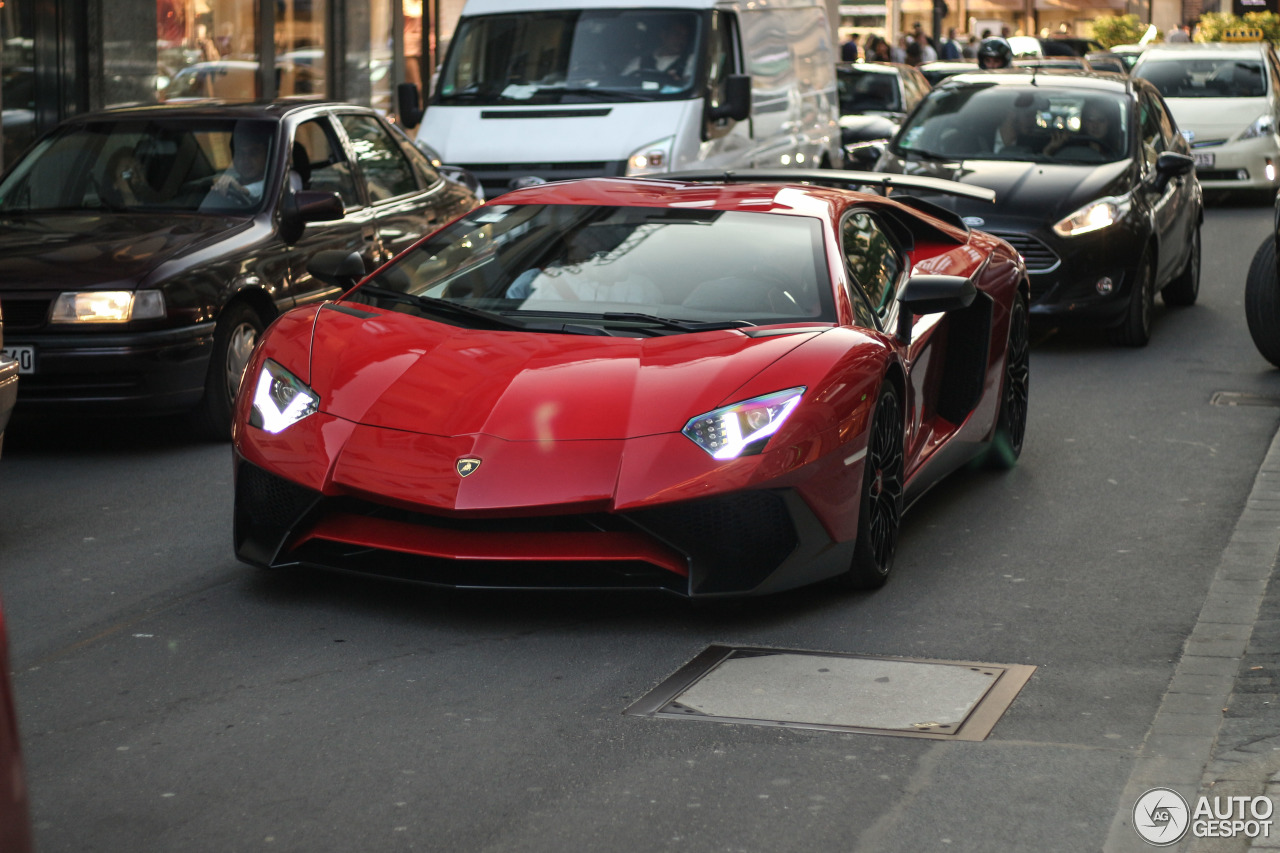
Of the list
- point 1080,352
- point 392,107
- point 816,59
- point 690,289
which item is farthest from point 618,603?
point 392,107

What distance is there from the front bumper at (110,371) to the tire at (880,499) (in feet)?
11.6

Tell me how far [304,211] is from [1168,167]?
19.8 ft

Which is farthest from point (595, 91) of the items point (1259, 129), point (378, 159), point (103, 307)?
point (1259, 129)

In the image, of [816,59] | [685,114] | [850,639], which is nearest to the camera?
[850,639]

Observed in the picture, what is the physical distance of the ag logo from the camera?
3.89 m

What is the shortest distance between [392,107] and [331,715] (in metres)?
21.2

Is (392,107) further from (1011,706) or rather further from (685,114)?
(1011,706)

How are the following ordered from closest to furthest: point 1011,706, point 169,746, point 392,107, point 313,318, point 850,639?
point 169,746 → point 1011,706 → point 850,639 → point 313,318 → point 392,107

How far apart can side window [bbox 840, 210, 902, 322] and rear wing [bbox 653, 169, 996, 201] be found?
0.73 meters

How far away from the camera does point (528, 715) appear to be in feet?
15.4

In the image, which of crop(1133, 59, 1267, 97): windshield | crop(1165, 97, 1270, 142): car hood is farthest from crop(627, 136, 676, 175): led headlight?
crop(1133, 59, 1267, 97): windshield

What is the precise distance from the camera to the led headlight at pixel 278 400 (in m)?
5.63

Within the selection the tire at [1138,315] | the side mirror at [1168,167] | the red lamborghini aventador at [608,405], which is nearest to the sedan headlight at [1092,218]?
the tire at [1138,315]

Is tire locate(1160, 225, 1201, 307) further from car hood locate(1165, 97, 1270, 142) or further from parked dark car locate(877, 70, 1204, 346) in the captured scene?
car hood locate(1165, 97, 1270, 142)
